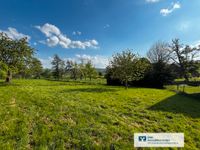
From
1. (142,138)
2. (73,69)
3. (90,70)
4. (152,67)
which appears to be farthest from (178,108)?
(73,69)

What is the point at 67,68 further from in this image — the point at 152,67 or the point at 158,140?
the point at 158,140

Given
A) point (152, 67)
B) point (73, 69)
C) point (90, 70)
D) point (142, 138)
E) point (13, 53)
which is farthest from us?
point (73, 69)

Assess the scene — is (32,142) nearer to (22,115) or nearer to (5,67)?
(22,115)

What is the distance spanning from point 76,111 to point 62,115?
0.89 m

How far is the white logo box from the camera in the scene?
528cm

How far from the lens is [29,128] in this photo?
5.36 meters

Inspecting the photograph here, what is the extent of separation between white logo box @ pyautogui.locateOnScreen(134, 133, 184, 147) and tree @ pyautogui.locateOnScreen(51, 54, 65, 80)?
51921 millimetres

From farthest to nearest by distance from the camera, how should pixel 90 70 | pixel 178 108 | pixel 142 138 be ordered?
pixel 90 70
pixel 178 108
pixel 142 138

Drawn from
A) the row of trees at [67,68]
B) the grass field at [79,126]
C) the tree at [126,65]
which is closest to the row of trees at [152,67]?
the tree at [126,65]

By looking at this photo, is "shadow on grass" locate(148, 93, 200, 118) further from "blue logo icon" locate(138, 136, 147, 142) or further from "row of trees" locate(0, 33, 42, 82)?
"row of trees" locate(0, 33, 42, 82)

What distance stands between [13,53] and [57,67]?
38.3 metres

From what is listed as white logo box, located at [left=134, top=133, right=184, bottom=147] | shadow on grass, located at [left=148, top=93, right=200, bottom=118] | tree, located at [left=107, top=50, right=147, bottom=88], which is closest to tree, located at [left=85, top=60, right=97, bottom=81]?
tree, located at [left=107, top=50, right=147, bottom=88]

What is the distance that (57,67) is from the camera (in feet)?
183

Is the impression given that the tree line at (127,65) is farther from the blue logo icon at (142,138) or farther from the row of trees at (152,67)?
the blue logo icon at (142,138)
